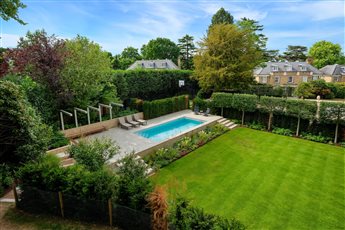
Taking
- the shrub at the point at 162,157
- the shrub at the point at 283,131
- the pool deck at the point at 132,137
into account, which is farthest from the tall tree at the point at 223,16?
the shrub at the point at 162,157

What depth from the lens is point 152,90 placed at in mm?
21859

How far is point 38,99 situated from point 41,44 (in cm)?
332

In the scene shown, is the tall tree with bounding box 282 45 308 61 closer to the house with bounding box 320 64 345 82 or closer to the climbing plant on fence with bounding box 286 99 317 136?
the house with bounding box 320 64 345 82

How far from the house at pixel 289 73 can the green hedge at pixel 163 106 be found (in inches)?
969

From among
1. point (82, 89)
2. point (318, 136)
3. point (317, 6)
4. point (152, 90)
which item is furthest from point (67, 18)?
point (318, 136)

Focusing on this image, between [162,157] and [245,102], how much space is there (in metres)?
9.79

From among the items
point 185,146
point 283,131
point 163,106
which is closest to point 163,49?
point 163,106

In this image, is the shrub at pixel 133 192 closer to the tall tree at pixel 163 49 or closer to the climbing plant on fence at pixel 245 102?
the climbing plant on fence at pixel 245 102

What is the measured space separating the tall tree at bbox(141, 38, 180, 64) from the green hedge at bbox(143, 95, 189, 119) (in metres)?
34.8

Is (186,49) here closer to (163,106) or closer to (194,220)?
(163,106)

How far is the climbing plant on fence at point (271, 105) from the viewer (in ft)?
52.3

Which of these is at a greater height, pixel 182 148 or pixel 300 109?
pixel 300 109

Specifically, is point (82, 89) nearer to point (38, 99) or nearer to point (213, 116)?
point (38, 99)

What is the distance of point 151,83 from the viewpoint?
2138cm
